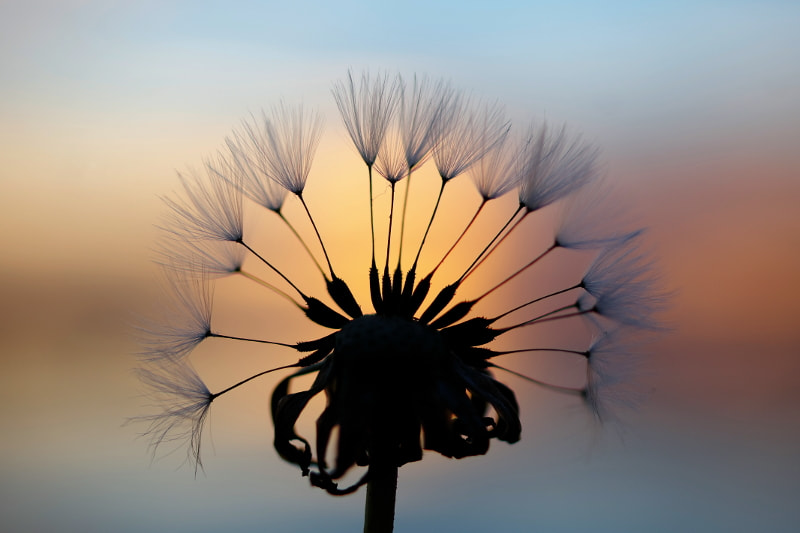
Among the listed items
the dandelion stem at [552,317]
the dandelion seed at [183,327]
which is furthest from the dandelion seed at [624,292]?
the dandelion seed at [183,327]

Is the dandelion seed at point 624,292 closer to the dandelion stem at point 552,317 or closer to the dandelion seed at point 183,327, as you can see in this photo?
the dandelion stem at point 552,317

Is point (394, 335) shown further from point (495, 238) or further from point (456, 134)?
point (456, 134)

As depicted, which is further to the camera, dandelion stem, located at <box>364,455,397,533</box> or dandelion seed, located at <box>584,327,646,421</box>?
dandelion seed, located at <box>584,327,646,421</box>

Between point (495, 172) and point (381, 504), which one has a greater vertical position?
point (495, 172)

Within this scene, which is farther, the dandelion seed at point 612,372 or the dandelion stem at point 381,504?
the dandelion seed at point 612,372

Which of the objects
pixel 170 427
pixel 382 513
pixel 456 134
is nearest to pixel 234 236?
pixel 170 427

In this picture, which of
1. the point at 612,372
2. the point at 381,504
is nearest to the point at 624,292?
the point at 612,372

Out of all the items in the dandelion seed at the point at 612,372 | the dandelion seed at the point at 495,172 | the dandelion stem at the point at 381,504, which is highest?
the dandelion seed at the point at 495,172

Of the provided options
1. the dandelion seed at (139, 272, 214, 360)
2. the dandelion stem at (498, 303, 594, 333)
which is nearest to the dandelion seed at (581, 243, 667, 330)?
the dandelion stem at (498, 303, 594, 333)

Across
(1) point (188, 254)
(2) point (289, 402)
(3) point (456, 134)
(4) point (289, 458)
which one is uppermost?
(3) point (456, 134)

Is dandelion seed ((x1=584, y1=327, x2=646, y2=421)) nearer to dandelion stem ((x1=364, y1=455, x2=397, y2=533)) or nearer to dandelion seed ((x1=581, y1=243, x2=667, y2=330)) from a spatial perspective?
dandelion seed ((x1=581, y1=243, x2=667, y2=330))

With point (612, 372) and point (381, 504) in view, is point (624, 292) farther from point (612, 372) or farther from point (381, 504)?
point (381, 504)
